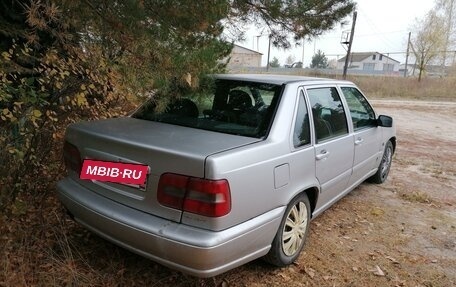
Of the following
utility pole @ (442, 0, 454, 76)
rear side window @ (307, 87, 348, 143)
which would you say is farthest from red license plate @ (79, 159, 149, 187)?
utility pole @ (442, 0, 454, 76)

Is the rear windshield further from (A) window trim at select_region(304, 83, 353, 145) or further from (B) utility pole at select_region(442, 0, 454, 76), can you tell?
(B) utility pole at select_region(442, 0, 454, 76)

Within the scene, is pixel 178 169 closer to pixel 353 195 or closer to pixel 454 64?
pixel 353 195

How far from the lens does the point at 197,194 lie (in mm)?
2188

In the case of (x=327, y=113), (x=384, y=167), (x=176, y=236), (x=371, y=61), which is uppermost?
(x=371, y=61)

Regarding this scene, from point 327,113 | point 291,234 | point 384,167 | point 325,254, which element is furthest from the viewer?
point 384,167

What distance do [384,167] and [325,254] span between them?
259 centimetres

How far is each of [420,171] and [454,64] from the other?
38.2m

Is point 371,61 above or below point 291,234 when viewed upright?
above

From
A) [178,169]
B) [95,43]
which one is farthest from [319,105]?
[95,43]

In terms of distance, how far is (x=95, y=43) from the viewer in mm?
3170

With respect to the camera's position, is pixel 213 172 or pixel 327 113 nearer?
pixel 213 172

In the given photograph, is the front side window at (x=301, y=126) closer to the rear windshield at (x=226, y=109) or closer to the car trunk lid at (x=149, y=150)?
the rear windshield at (x=226, y=109)

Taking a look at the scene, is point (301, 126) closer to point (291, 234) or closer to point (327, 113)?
point (327, 113)

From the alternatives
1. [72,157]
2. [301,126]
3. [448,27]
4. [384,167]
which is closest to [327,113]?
[301,126]
